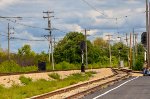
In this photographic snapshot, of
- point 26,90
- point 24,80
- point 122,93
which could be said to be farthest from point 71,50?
point 122,93

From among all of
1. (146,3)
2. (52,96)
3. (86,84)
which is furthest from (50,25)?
(52,96)

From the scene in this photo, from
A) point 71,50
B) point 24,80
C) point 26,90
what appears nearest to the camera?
point 26,90

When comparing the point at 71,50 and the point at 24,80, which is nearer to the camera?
the point at 24,80

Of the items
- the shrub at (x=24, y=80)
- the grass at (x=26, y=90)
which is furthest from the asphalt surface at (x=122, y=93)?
the shrub at (x=24, y=80)

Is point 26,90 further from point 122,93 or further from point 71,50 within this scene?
point 71,50

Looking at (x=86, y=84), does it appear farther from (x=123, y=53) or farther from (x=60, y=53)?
(x=123, y=53)

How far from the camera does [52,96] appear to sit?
72.1ft

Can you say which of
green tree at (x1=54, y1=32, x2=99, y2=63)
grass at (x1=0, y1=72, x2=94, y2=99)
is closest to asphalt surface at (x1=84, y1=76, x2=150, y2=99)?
grass at (x1=0, y1=72, x2=94, y2=99)

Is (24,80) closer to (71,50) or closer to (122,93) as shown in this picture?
(122,93)

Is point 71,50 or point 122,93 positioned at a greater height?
point 71,50

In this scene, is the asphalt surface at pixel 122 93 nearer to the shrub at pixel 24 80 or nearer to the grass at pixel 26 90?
the grass at pixel 26 90

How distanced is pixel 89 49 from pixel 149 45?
68.0 m

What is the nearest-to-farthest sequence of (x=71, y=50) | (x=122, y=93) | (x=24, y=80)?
(x=122, y=93)
(x=24, y=80)
(x=71, y=50)

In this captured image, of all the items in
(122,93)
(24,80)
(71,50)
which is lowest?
(122,93)
